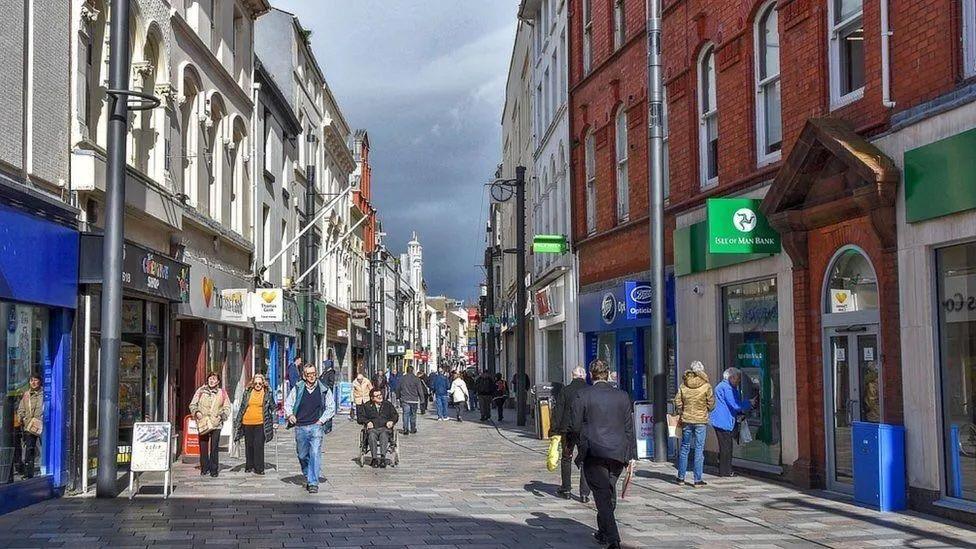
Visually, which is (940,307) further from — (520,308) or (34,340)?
(520,308)

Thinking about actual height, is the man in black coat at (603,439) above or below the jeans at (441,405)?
above

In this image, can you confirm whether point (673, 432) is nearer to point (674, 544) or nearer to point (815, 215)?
point (815, 215)

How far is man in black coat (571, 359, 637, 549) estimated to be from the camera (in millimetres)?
10656

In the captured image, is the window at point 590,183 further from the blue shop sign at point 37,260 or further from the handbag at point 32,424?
the handbag at point 32,424

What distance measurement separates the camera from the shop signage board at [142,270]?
15.4m

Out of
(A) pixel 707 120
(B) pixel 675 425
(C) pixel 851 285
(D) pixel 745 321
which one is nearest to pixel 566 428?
(B) pixel 675 425

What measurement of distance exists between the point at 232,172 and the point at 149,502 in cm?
1380

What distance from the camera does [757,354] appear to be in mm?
17656

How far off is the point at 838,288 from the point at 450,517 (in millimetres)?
6135

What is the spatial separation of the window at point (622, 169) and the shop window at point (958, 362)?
12681 mm

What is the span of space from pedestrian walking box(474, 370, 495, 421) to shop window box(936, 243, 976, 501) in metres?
25.2

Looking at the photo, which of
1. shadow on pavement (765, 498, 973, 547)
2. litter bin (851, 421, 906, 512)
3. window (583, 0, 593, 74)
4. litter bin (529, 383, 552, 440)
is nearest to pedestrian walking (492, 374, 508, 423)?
litter bin (529, 383, 552, 440)

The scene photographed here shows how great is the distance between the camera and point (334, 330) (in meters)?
47.2

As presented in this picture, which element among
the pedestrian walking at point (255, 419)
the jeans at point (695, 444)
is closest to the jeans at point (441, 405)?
the pedestrian walking at point (255, 419)
